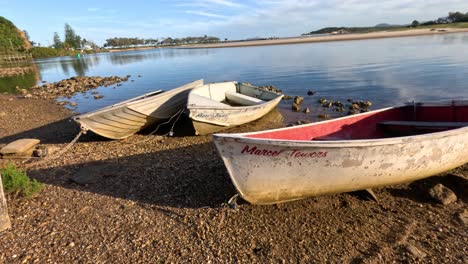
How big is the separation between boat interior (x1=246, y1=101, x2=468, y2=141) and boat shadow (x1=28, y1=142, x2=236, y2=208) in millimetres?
2515

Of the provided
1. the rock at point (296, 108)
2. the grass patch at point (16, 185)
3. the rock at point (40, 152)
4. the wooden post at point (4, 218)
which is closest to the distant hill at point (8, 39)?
the rock at point (40, 152)

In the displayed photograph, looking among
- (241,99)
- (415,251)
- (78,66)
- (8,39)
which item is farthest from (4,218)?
(8,39)

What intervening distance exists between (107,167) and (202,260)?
4.83 metres

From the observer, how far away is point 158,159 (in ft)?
28.4

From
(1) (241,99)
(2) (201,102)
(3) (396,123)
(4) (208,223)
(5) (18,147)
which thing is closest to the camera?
(4) (208,223)

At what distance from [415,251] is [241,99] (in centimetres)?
1005

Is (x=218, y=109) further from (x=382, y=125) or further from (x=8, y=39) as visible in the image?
(x=8, y=39)

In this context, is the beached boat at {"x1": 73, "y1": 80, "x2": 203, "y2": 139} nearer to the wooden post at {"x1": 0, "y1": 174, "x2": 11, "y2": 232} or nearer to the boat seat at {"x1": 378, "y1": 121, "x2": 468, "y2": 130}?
the wooden post at {"x1": 0, "y1": 174, "x2": 11, "y2": 232}

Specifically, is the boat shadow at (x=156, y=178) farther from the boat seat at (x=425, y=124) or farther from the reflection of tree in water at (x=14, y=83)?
the reflection of tree in water at (x=14, y=83)

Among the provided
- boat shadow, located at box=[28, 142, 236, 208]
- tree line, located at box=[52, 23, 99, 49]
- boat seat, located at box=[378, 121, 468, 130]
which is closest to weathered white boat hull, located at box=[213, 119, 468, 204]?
boat shadow, located at box=[28, 142, 236, 208]

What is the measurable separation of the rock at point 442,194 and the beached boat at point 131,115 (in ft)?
29.1

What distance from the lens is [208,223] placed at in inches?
210

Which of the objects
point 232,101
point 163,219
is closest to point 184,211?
point 163,219

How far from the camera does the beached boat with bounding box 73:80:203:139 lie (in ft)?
32.8
